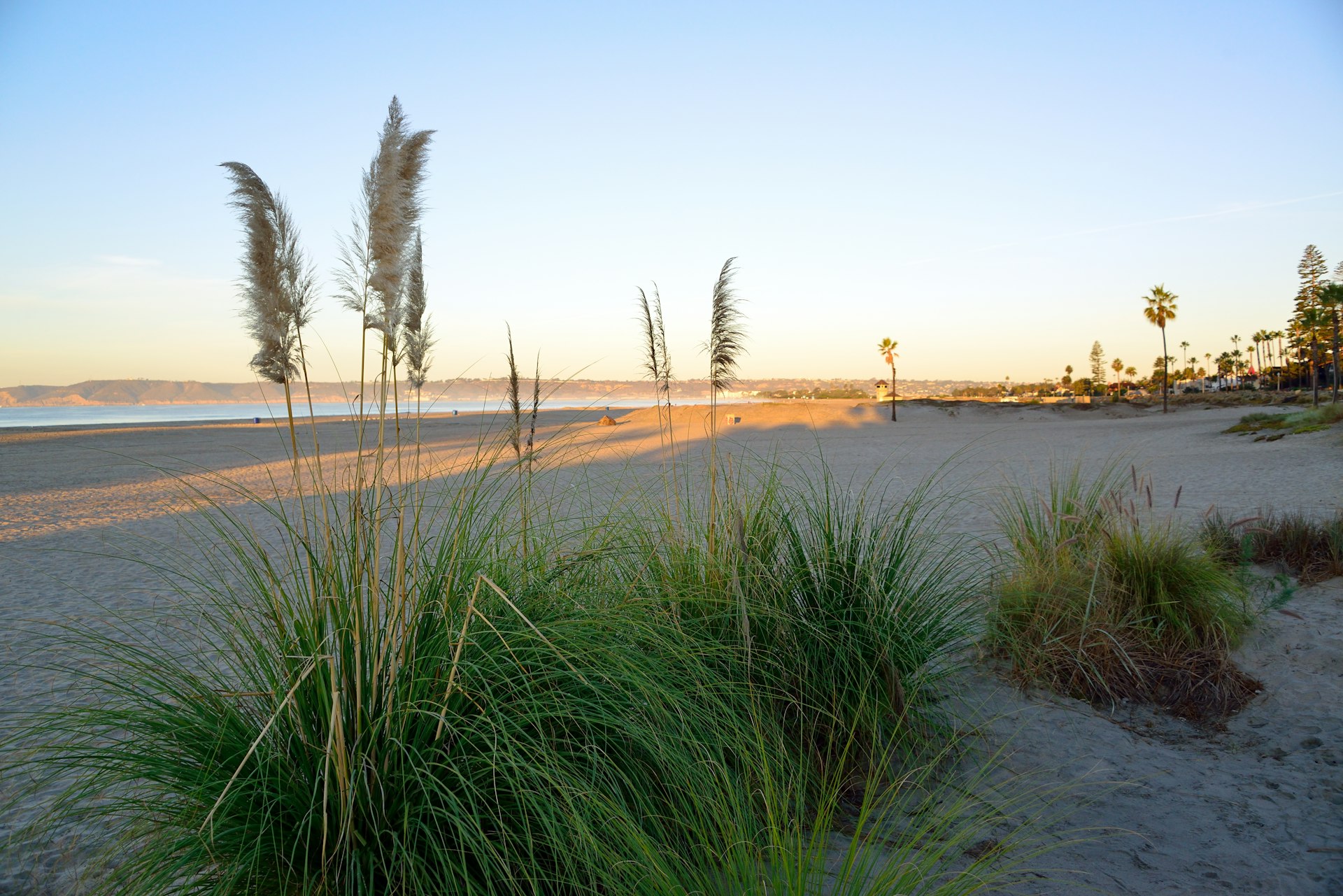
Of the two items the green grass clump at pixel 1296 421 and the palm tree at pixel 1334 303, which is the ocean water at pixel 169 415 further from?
the palm tree at pixel 1334 303

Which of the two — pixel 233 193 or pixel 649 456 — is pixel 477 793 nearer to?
pixel 233 193

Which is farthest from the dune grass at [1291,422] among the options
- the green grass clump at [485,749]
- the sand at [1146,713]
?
the green grass clump at [485,749]

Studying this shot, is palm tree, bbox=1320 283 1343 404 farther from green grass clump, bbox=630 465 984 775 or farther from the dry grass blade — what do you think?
the dry grass blade

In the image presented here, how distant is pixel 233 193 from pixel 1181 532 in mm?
6431

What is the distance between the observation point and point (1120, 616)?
15.9 feet

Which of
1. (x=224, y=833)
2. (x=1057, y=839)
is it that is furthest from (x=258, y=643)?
(x=1057, y=839)

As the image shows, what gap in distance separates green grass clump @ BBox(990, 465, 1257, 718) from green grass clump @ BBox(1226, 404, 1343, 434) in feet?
67.2

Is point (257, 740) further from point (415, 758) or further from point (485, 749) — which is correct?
point (485, 749)

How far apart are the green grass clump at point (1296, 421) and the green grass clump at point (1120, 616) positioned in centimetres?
2049

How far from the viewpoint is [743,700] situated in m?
2.92

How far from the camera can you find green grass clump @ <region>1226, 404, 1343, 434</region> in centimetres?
2105

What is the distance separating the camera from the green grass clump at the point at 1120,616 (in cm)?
445

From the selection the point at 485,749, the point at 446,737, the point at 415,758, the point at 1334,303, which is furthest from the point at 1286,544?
the point at 1334,303

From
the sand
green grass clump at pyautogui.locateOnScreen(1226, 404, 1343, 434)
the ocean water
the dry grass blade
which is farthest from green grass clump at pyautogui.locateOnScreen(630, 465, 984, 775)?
green grass clump at pyautogui.locateOnScreen(1226, 404, 1343, 434)
